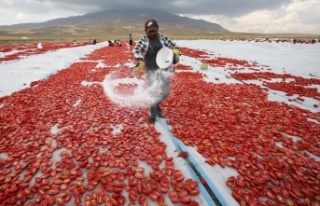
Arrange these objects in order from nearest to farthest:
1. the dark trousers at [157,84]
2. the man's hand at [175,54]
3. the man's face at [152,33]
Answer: the man's face at [152,33] < the man's hand at [175,54] < the dark trousers at [157,84]

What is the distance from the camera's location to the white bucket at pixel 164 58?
5664 millimetres

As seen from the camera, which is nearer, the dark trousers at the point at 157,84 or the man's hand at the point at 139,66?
the man's hand at the point at 139,66

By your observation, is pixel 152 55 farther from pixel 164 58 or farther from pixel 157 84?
pixel 157 84

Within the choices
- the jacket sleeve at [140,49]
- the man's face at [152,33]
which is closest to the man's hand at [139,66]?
the jacket sleeve at [140,49]

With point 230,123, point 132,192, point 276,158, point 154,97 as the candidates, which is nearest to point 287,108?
point 230,123

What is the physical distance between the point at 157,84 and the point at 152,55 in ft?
2.49

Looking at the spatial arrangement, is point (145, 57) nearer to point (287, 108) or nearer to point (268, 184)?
point (268, 184)

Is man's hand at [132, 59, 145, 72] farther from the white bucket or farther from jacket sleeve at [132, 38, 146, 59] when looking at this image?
the white bucket

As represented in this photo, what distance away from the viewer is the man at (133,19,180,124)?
5441 mm

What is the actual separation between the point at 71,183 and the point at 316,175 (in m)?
4.00

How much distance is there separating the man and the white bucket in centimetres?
13

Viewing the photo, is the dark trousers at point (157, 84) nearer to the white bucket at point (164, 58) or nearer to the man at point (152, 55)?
the man at point (152, 55)

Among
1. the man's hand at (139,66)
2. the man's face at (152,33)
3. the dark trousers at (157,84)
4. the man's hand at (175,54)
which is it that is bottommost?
the dark trousers at (157,84)

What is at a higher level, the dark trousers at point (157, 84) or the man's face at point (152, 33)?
the man's face at point (152, 33)
